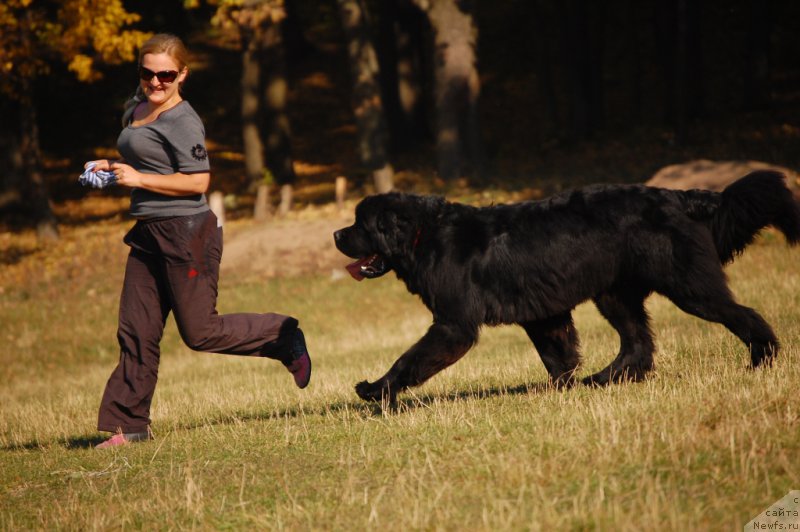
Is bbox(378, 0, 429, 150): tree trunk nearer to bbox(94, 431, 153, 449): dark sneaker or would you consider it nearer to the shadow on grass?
the shadow on grass

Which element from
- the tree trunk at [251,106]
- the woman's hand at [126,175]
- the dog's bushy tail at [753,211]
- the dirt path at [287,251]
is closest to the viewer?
the woman's hand at [126,175]

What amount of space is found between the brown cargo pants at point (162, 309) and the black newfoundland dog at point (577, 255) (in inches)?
40.4

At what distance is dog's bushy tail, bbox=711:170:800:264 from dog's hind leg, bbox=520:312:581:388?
1.21 m

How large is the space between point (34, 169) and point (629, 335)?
653 inches

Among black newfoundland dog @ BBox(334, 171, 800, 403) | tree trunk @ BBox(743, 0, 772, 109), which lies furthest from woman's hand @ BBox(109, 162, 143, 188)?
tree trunk @ BBox(743, 0, 772, 109)

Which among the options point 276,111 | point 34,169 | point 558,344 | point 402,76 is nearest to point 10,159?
point 34,169

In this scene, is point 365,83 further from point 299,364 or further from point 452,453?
point 452,453

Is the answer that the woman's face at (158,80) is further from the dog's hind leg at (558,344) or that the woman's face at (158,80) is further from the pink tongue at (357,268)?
the dog's hind leg at (558,344)

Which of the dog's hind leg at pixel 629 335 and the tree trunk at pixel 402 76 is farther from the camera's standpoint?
the tree trunk at pixel 402 76

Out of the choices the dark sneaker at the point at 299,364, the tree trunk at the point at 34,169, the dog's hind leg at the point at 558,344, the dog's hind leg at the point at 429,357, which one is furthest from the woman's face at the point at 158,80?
the tree trunk at the point at 34,169

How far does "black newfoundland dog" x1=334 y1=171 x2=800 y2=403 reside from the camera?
6.05 m

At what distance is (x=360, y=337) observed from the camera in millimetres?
13250

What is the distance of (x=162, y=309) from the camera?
20.0 feet

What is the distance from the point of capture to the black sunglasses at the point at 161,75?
5.78 metres
